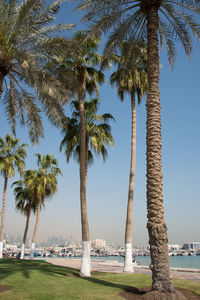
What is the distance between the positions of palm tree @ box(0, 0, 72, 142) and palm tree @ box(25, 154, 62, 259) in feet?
61.2

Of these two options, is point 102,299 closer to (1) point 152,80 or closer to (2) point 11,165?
(1) point 152,80

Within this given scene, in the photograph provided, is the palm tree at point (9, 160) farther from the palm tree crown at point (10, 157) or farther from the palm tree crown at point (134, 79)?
the palm tree crown at point (134, 79)

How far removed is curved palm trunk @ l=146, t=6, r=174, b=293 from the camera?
9102 millimetres

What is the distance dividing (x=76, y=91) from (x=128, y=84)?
4909 mm

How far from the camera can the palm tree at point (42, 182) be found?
32.9 m

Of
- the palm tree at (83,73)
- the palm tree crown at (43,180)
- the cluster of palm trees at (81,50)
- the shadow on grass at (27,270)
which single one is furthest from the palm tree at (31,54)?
the palm tree crown at (43,180)

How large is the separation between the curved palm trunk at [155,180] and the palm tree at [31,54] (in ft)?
15.0

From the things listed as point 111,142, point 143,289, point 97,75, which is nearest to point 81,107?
point 97,75

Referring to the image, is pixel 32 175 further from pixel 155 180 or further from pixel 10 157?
pixel 155 180

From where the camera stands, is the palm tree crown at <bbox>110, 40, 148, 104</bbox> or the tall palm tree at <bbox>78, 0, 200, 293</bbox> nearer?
the tall palm tree at <bbox>78, 0, 200, 293</bbox>

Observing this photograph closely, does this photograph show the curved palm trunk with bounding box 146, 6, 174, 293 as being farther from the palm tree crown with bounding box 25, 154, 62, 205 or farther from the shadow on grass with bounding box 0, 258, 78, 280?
the palm tree crown with bounding box 25, 154, 62, 205

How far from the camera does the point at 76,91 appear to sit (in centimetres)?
1941

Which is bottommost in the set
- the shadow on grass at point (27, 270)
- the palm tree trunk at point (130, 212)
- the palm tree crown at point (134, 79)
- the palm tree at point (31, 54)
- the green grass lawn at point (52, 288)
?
the shadow on grass at point (27, 270)

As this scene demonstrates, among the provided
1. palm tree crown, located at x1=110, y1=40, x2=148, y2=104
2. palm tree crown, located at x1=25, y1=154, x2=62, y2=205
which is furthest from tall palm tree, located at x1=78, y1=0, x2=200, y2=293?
palm tree crown, located at x1=25, y1=154, x2=62, y2=205
